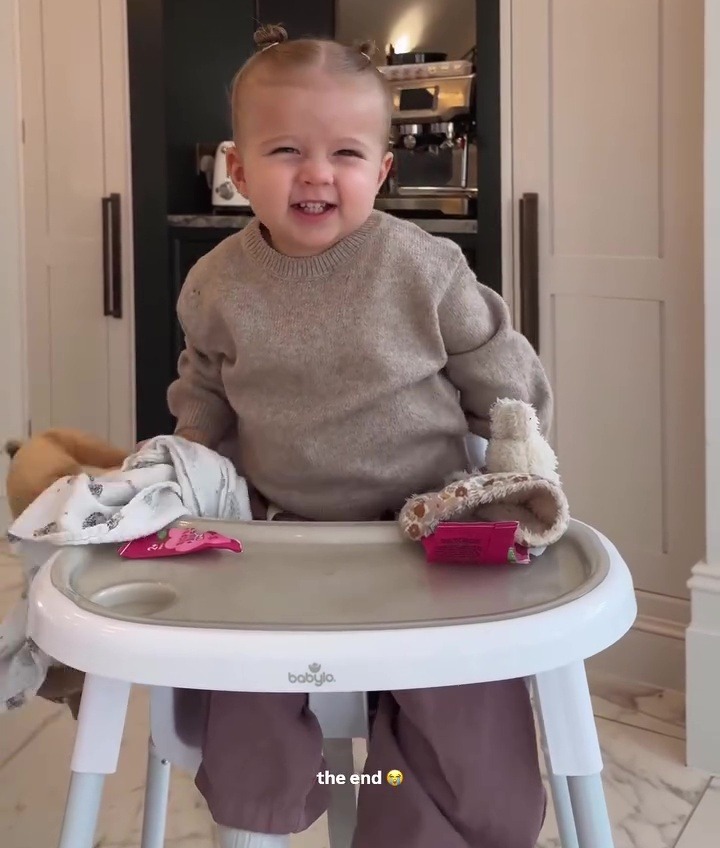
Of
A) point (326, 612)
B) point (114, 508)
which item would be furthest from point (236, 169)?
point (326, 612)

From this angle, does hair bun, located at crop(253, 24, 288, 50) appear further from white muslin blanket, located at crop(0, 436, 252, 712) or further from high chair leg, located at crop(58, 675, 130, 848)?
high chair leg, located at crop(58, 675, 130, 848)

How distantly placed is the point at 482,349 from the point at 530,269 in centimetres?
91

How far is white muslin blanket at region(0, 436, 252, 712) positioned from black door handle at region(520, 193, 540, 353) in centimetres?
94

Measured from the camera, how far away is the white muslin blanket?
804 mm

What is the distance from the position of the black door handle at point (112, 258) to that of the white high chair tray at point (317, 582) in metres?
1.69

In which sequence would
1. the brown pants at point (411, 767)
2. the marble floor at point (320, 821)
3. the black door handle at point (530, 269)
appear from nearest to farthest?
the brown pants at point (411, 767) → the marble floor at point (320, 821) → the black door handle at point (530, 269)

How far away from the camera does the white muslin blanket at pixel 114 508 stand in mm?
804

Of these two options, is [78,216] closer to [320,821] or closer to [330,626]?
[320,821]

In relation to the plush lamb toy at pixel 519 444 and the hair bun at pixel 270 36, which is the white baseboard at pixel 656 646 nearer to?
the plush lamb toy at pixel 519 444

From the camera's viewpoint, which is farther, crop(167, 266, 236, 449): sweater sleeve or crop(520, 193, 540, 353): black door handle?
crop(520, 193, 540, 353): black door handle

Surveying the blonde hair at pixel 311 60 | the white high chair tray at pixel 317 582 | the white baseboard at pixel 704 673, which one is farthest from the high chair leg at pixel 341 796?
the white baseboard at pixel 704 673

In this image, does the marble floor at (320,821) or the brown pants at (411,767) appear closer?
the brown pants at (411,767)

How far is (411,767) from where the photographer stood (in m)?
0.79

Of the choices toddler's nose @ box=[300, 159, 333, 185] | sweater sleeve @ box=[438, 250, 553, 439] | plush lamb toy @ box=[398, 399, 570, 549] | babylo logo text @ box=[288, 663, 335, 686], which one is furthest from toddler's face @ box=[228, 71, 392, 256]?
babylo logo text @ box=[288, 663, 335, 686]
